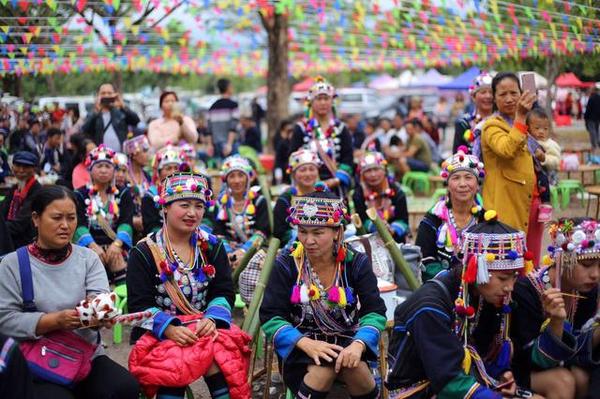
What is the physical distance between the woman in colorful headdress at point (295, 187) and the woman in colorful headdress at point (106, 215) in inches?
52.9

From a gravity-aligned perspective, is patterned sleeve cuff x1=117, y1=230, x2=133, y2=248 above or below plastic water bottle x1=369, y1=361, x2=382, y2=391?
above

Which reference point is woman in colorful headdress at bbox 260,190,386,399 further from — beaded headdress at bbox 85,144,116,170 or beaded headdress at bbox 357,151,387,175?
beaded headdress at bbox 85,144,116,170

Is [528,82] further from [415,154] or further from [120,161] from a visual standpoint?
[415,154]

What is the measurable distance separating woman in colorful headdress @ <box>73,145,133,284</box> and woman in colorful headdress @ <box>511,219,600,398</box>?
376 cm

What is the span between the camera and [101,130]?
9258 mm

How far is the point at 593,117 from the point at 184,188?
897 cm

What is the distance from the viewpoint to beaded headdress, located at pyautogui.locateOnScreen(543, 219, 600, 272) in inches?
158

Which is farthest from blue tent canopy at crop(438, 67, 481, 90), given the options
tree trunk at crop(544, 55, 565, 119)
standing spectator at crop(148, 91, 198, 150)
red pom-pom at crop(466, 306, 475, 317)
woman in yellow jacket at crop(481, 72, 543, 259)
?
red pom-pom at crop(466, 306, 475, 317)

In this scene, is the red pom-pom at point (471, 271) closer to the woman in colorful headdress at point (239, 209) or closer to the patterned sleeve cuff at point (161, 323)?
the patterned sleeve cuff at point (161, 323)

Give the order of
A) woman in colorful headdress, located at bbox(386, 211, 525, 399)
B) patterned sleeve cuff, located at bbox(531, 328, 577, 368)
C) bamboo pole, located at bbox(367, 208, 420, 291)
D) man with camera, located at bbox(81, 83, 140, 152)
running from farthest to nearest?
man with camera, located at bbox(81, 83, 140, 152) < bamboo pole, located at bbox(367, 208, 420, 291) < patterned sleeve cuff, located at bbox(531, 328, 577, 368) < woman in colorful headdress, located at bbox(386, 211, 525, 399)

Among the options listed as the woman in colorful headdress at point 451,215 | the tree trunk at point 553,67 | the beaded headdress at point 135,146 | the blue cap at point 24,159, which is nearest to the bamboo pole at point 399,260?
the woman in colorful headdress at point 451,215

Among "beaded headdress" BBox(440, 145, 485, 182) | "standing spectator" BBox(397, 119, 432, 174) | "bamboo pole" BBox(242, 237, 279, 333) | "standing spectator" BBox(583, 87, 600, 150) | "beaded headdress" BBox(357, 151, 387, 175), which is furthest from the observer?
"standing spectator" BBox(397, 119, 432, 174)

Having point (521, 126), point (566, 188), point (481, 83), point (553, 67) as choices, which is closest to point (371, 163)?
point (481, 83)

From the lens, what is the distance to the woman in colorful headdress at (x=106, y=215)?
673 cm
